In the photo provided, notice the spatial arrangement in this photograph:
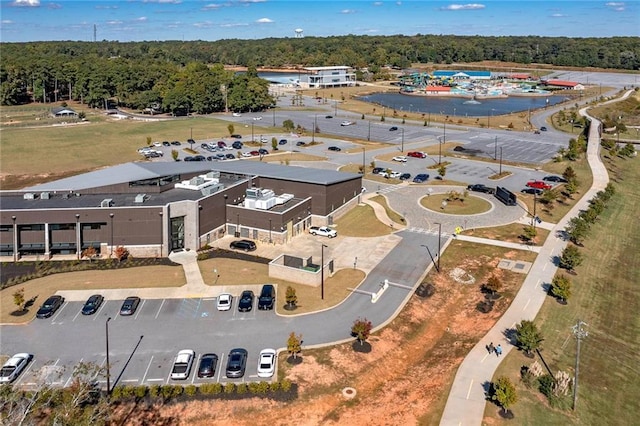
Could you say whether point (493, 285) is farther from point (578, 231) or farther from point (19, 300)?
point (19, 300)

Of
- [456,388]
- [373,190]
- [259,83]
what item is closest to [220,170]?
[373,190]

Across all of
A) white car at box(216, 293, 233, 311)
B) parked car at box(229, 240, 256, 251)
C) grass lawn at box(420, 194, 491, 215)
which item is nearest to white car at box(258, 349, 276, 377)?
white car at box(216, 293, 233, 311)

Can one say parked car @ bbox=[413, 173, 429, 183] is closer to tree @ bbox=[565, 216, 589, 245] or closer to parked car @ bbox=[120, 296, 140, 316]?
tree @ bbox=[565, 216, 589, 245]

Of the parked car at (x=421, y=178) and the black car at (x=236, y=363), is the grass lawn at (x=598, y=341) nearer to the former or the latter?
the black car at (x=236, y=363)

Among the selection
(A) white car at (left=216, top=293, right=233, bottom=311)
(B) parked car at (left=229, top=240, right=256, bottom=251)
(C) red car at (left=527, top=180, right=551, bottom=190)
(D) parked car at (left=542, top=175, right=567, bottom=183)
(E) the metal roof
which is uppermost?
(E) the metal roof

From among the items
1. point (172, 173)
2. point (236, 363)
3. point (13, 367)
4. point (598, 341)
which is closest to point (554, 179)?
point (598, 341)
